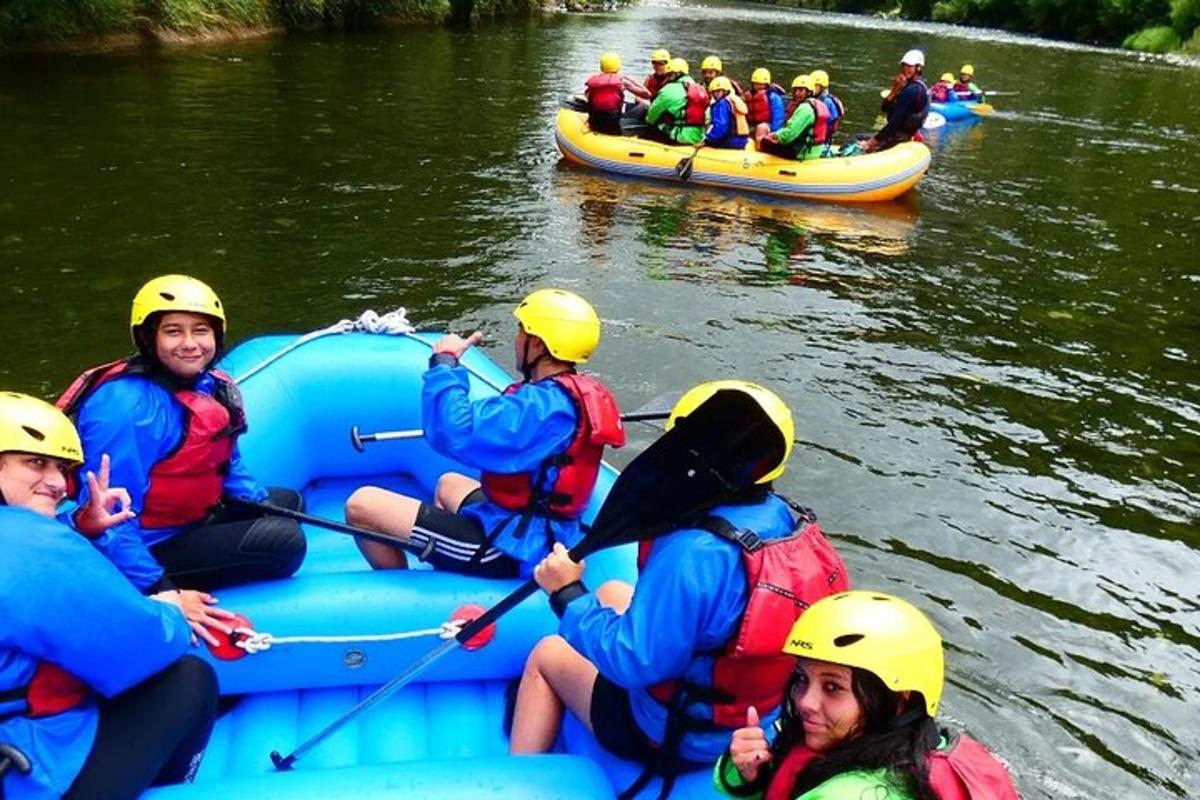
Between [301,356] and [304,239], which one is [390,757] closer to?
[301,356]

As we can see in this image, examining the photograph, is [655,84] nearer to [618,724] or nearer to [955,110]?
[955,110]

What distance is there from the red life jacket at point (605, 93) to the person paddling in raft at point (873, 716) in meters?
9.74

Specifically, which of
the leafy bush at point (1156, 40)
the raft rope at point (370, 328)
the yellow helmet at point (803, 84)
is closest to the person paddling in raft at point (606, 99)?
the yellow helmet at point (803, 84)

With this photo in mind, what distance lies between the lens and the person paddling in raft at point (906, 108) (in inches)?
440

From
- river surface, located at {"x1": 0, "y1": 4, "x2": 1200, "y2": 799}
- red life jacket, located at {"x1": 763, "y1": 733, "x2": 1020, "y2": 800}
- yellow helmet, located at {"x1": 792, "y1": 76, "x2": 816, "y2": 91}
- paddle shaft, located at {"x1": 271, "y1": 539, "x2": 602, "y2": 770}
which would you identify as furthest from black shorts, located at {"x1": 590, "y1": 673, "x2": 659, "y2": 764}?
yellow helmet, located at {"x1": 792, "y1": 76, "x2": 816, "y2": 91}

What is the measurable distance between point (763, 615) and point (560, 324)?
1278 millimetres

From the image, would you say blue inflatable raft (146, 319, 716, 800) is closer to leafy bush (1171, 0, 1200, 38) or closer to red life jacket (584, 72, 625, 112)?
red life jacket (584, 72, 625, 112)

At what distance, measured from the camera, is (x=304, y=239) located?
831 cm

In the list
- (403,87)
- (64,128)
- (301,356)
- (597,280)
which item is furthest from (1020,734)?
(403,87)

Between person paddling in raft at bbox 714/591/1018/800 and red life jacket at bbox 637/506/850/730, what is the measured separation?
0.84ft

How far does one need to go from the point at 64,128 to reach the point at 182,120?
1333mm

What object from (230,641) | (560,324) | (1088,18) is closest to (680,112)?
(560,324)

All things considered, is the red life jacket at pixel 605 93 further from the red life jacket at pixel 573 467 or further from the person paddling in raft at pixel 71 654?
the person paddling in raft at pixel 71 654

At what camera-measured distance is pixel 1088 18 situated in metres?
34.3
